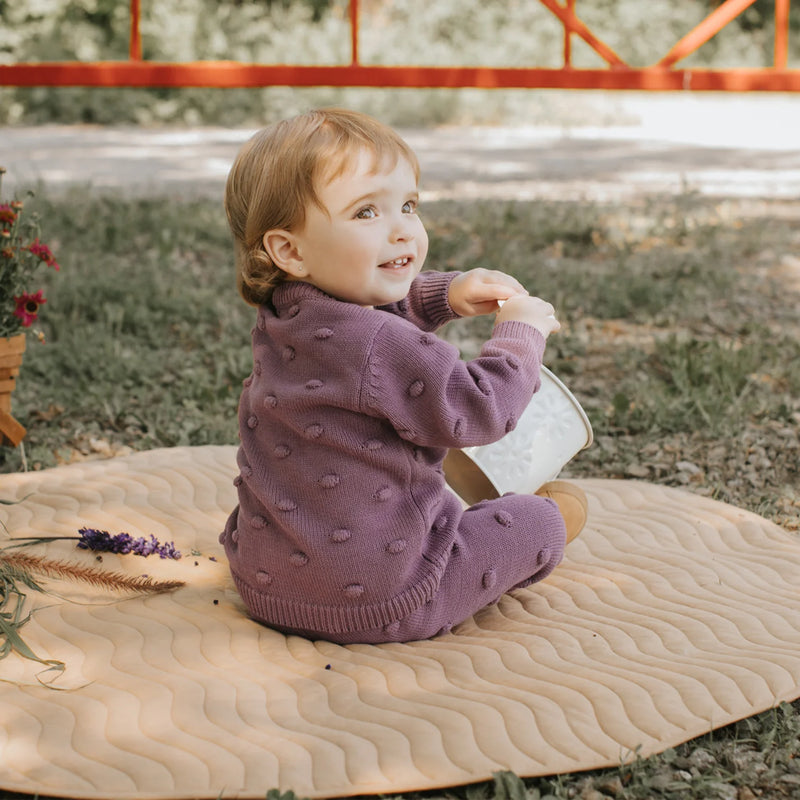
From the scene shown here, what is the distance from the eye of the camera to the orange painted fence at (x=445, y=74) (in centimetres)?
489

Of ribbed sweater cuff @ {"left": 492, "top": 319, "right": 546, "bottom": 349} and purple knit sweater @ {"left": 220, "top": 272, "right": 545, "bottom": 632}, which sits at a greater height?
ribbed sweater cuff @ {"left": 492, "top": 319, "right": 546, "bottom": 349}

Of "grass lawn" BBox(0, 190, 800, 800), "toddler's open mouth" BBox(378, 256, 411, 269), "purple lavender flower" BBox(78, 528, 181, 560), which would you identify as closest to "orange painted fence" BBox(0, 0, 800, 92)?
"grass lawn" BBox(0, 190, 800, 800)

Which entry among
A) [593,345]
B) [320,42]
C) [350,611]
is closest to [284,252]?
[350,611]

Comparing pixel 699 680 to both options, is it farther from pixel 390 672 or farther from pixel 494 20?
pixel 494 20

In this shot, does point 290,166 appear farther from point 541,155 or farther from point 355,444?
point 541,155

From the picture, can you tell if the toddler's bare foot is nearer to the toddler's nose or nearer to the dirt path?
the toddler's nose

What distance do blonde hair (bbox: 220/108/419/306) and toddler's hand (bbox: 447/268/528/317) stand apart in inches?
11.3

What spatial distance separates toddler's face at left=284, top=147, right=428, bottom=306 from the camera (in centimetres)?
215

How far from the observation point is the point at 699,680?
2.21 m

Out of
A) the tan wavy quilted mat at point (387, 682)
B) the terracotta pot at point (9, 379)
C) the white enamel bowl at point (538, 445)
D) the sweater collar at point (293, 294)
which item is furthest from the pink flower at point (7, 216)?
the white enamel bowl at point (538, 445)

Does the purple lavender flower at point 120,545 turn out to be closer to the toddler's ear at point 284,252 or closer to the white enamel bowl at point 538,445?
Answer: the white enamel bowl at point 538,445

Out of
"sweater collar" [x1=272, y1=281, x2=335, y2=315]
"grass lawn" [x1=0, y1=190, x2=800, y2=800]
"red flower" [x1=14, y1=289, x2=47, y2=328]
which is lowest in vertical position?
"grass lawn" [x1=0, y1=190, x2=800, y2=800]

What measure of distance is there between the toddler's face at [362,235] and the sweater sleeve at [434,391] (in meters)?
0.13

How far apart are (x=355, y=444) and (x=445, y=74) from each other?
3525mm
